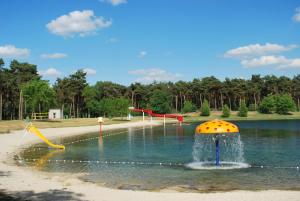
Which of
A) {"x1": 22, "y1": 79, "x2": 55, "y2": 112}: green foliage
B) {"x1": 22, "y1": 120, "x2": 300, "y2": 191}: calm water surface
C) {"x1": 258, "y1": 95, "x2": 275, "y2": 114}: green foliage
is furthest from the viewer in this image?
{"x1": 258, "y1": 95, "x2": 275, "y2": 114}: green foliage

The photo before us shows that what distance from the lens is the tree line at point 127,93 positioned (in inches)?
4530

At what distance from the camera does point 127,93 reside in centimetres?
15675

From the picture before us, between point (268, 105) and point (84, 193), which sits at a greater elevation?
point (268, 105)

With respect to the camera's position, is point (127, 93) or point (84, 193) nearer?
point (84, 193)

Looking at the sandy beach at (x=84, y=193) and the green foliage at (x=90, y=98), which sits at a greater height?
the green foliage at (x=90, y=98)

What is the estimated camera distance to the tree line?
11506 centimetres

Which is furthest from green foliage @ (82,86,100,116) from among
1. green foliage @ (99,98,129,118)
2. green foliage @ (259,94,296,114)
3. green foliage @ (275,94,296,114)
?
green foliage @ (275,94,296,114)

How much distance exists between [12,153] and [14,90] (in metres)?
79.7

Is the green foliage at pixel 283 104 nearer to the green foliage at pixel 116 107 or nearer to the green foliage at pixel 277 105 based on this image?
the green foliage at pixel 277 105

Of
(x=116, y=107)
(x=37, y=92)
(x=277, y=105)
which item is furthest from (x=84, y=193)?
(x=277, y=105)

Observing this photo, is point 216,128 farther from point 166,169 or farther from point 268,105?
point 268,105

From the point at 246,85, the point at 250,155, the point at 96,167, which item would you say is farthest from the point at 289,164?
the point at 246,85

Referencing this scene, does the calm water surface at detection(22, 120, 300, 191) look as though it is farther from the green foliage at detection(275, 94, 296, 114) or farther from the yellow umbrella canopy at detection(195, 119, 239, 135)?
the green foliage at detection(275, 94, 296, 114)

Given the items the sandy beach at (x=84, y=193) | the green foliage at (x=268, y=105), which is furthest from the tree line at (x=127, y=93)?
the sandy beach at (x=84, y=193)
